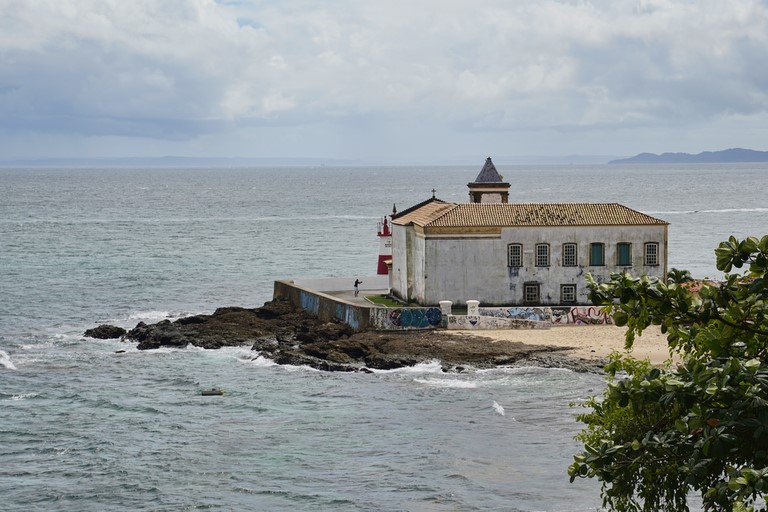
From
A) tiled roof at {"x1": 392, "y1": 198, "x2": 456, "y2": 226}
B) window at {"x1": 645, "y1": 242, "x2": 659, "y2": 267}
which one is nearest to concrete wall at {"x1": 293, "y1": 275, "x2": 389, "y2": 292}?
tiled roof at {"x1": 392, "y1": 198, "x2": 456, "y2": 226}

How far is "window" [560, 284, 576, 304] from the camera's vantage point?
50.1 meters

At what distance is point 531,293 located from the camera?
164ft

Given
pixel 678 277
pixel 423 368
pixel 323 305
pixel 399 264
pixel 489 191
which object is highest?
pixel 678 277

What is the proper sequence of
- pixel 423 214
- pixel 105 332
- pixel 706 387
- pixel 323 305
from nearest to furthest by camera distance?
pixel 706 387
pixel 323 305
pixel 105 332
pixel 423 214

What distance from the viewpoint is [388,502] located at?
28.3m

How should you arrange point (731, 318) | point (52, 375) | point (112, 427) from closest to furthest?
point (731, 318) → point (112, 427) → point (52, 375)

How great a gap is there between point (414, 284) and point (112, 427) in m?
18.1

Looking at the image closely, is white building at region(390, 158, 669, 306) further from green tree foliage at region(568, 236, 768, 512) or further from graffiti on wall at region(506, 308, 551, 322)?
green tree foliage at region(568, 236, 768, 512)

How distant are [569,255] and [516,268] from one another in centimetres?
222

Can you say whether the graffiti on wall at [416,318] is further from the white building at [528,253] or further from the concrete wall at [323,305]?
the white building at [528,253]

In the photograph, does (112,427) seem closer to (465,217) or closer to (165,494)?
(165,494)

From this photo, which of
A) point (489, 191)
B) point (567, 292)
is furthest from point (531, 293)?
point (489, 191)

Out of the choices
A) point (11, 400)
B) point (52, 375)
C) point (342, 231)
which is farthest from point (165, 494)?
point (342, 231)

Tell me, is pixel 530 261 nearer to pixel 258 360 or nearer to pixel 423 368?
pixel 423 368
